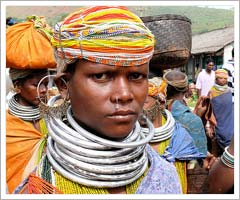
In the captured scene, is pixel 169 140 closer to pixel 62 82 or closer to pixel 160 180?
pixel 160 180

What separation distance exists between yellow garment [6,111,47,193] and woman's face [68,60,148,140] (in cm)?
141

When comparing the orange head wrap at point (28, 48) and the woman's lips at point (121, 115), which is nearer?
the woman's lips at point (121, 115)

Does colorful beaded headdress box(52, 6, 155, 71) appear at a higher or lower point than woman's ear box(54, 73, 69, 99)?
higher

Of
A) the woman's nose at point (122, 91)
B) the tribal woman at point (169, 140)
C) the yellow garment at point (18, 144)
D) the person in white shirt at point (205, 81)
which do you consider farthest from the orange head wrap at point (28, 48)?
the person in white shirt at point (205, 81)

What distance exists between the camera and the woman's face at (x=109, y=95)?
5.11ft

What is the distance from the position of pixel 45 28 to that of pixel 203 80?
619cm

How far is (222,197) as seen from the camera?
178cm

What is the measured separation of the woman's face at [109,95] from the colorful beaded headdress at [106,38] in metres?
0.04

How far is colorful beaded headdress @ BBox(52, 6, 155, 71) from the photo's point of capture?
1.58 metres

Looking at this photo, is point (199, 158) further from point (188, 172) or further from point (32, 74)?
point (32, 74)

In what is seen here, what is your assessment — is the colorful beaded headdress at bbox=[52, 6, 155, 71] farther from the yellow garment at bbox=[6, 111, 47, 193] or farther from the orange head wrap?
the orange head wrap

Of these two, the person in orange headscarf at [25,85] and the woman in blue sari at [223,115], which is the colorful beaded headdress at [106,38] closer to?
the person in orange headscarf at [25,85]

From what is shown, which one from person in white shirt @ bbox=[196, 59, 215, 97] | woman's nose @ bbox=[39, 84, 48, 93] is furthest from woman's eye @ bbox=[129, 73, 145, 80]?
person in white shirt @ bbox=[196, 59, 215, 97]

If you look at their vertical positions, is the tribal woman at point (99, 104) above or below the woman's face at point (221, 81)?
above
